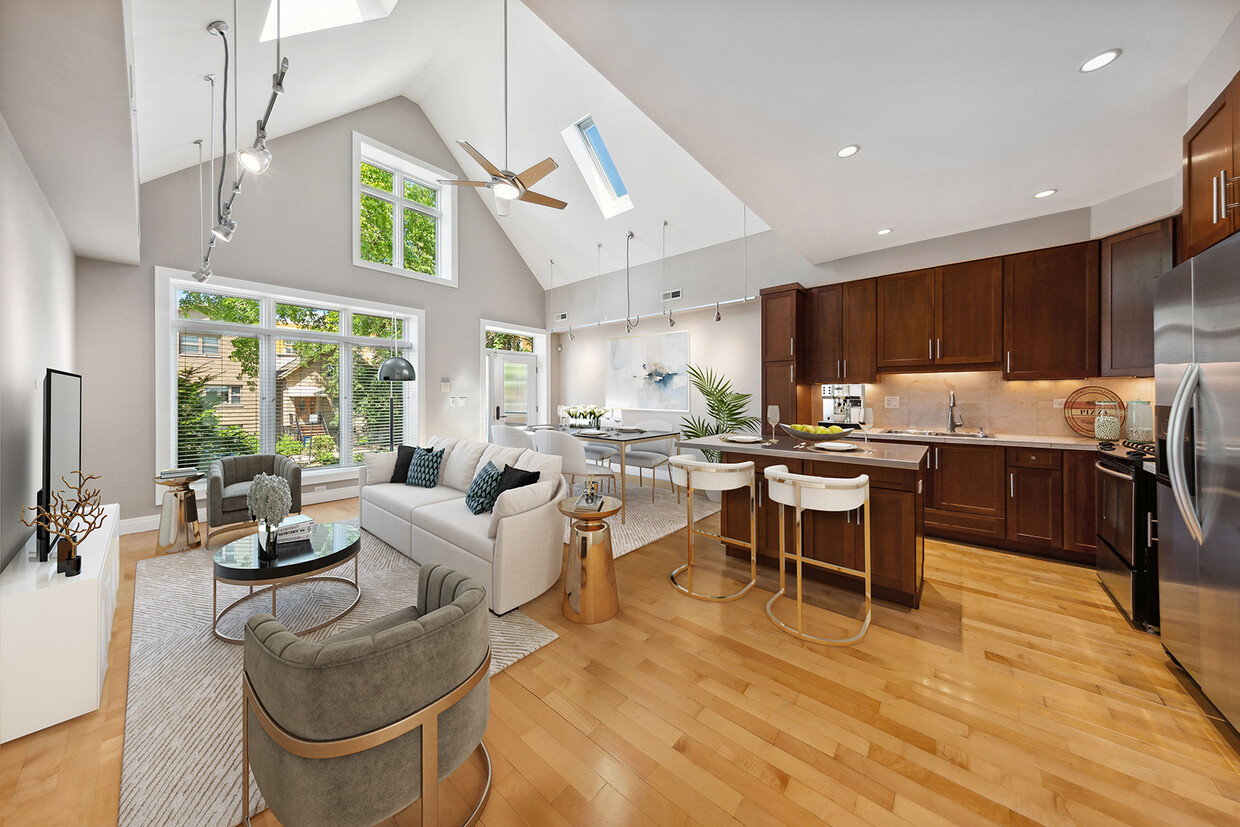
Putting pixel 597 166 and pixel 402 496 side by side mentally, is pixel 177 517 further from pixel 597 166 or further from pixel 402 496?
pixel 597 166

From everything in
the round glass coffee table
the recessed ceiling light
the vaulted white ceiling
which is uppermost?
the vaulted white ceiling

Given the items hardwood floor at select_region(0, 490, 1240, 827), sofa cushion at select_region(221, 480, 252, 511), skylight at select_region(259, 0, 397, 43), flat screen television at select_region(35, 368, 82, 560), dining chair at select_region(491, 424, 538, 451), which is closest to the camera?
hardwood floor at select_region(0, 490, 1240, 827)

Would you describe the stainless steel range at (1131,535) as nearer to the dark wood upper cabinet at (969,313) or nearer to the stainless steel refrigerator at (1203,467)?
the stainless steel refrigerator at (1203,467)

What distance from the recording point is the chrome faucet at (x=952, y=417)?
4.20 meters

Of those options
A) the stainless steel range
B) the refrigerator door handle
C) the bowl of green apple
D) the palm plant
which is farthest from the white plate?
the palm plant

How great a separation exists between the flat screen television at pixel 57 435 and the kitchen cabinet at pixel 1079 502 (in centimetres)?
631

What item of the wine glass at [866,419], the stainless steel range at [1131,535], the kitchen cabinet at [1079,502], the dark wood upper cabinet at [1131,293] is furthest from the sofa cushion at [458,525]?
the dark wood upper cabinet at [1131,293]

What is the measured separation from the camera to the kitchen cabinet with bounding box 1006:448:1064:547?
339 centimetres

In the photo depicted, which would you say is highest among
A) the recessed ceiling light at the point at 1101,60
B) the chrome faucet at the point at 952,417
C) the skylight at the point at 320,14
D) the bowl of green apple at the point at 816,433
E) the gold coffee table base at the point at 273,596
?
the skylight at the point at 320,14

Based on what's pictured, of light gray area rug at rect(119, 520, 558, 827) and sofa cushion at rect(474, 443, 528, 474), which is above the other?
sofa cushion at rect(474, 443, 528, 474)

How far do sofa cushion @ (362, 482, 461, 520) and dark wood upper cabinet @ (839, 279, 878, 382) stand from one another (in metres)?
4.13

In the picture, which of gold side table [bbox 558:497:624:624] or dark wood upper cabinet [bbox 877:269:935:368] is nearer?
gold side table [bbox 558:497:624:624]

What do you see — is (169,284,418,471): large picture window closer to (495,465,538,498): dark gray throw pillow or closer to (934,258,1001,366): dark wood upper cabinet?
(495,465,538,498): dark gray throw pillow

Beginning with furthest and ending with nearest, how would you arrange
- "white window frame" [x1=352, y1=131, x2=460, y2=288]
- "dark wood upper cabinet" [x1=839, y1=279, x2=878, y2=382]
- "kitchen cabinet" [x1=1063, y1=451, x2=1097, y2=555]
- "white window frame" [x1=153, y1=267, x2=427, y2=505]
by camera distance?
"white window frame" [x1=352, y1=131, x2=460, y2=288] < "dark wood upper cabinet" [x1=839, y1=279, x2=878, y2=382] < "white window frame" [x1=153, y1=267, x2=427, y2=505] < "kitchen cabinet" [x1=1063, y1=451, x2=1097, y2=555]
